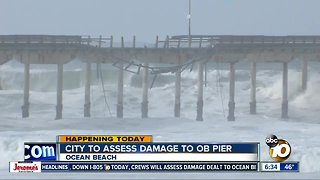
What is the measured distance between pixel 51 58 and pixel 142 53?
6.13 metres

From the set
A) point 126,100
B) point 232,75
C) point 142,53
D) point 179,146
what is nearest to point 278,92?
point 126,100

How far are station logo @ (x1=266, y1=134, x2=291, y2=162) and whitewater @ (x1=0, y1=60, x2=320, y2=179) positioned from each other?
0.53m

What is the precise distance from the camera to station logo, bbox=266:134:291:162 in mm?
14250

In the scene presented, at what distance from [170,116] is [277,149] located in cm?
3728

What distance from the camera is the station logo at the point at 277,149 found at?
561 inches

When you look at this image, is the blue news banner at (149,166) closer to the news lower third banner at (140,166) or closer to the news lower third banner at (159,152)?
the news lower third banner at (140,166)

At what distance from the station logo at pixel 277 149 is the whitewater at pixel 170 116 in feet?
1.72

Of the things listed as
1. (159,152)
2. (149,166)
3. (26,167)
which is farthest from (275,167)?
(26,167)

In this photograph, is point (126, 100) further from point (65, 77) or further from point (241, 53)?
point (65, 77)

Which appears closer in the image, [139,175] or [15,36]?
[139,175]

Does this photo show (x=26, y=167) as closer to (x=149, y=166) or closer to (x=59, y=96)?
(x=149, y=166)

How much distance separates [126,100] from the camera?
2522 inches

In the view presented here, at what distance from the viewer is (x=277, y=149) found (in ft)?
47.2

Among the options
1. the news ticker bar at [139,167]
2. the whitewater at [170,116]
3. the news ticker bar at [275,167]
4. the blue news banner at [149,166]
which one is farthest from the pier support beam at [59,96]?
the blue news banner at [149,166]
